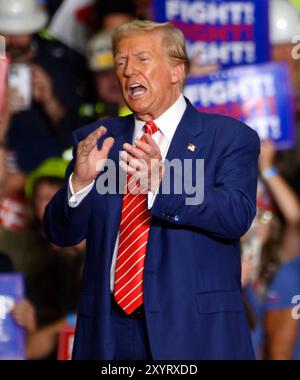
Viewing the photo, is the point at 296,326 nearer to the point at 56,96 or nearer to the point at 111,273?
the point at 56,96

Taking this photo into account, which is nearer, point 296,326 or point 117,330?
point 117,330

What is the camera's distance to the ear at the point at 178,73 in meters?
3.09

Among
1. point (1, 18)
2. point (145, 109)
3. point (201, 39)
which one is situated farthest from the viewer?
point (1, 18)

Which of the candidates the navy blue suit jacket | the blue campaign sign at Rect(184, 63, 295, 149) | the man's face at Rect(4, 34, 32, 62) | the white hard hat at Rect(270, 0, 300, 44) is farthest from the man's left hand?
the man's face at Rect(4, 34, 32, 62)

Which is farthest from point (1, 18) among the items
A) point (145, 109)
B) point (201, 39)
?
point (145, 109)

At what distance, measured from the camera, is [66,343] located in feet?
16.1

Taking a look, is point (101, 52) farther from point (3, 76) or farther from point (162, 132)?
point (162, 132)

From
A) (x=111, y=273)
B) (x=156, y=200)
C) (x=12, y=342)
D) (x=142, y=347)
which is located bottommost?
(x=12, y=342)

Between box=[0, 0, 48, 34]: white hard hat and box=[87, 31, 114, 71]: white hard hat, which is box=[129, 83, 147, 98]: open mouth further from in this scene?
box=[0, 0, 48, 34]: white hard hat

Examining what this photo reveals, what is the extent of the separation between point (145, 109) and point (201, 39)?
2275 millimetres

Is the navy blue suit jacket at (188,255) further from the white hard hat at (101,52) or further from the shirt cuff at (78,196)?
the white hard hat at (101,52)

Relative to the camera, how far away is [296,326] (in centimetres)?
492

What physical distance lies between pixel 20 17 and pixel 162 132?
2703mm

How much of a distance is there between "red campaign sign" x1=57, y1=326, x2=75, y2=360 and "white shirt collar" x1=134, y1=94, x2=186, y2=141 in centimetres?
200
